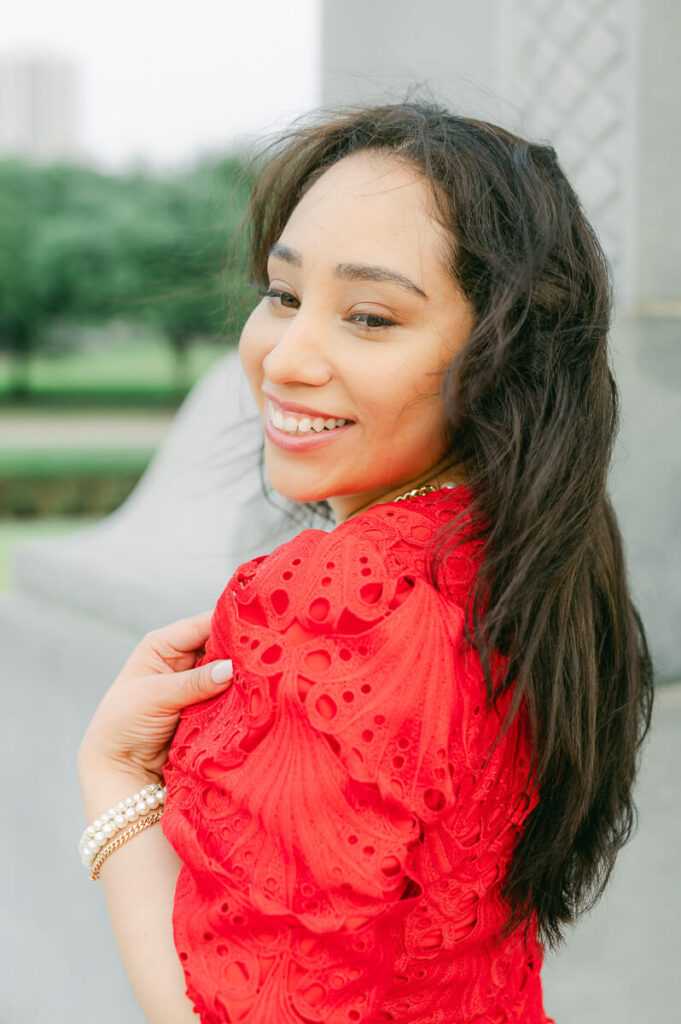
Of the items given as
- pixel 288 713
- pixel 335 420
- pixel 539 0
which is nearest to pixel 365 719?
pixel 288 713

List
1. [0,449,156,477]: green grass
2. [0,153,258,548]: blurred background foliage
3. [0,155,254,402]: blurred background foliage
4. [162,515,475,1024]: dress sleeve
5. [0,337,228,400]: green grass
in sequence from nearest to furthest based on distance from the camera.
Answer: [162,515,475,1024]: dress sleeve, [0,449,156,477]: green grass, [0,153,258,548]: blurred background foliage, [0,337,228,400]: green grass, [0,155,254,402]: blurred background foliage

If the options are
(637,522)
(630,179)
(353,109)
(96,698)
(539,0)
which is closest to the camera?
(353,109)

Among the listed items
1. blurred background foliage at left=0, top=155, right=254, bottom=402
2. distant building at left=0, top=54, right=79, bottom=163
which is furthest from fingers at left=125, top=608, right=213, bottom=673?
distant building at left=0, top=54, right=79, bottom=163

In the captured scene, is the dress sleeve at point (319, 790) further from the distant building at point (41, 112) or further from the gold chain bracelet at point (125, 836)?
the distant building at point (41, 112)

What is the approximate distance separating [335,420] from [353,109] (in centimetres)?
39

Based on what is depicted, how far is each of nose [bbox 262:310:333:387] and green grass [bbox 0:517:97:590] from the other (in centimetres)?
670

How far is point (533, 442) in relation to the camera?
845mm

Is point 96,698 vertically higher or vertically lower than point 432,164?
lower

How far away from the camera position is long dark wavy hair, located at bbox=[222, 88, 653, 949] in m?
0.81

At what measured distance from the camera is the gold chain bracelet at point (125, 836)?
877 mm

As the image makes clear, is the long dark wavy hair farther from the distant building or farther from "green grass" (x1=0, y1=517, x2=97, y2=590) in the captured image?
the distant building

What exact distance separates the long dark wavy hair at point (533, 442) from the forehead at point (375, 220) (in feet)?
0.05

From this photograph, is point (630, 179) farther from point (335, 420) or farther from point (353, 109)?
point (335, 420)

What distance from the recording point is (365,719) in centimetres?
70
